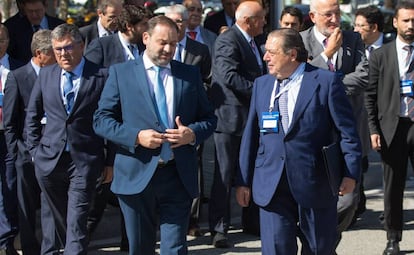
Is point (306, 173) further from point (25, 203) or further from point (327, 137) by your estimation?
point (25, 203)

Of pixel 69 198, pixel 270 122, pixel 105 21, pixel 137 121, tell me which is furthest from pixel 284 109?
pixel 105 21

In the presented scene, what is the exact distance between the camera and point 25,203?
24.7ft

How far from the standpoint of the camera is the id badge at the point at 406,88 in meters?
7.61

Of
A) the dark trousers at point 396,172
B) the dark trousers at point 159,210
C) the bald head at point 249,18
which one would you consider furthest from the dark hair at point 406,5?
the dark trousers at point 159,210

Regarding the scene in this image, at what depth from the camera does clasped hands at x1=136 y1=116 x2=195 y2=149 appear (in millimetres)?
5648

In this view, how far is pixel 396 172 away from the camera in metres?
7.85

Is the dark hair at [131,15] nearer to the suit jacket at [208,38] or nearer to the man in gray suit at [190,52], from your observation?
the man in gray suit at [190,52]

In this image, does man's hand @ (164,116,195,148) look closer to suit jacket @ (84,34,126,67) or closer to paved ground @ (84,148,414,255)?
suit jacket @ (84,34,126,67)

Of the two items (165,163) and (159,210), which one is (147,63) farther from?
(159,210)

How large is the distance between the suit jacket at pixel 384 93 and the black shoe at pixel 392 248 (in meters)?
0.86

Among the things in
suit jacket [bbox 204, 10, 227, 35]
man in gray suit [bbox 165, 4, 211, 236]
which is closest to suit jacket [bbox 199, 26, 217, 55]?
man in gray suit [bbox 165, 4, 211, 236]

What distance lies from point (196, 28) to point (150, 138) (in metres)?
4.09

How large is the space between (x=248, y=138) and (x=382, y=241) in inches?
Answer: 117

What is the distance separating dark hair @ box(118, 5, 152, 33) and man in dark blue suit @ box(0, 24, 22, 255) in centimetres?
94
